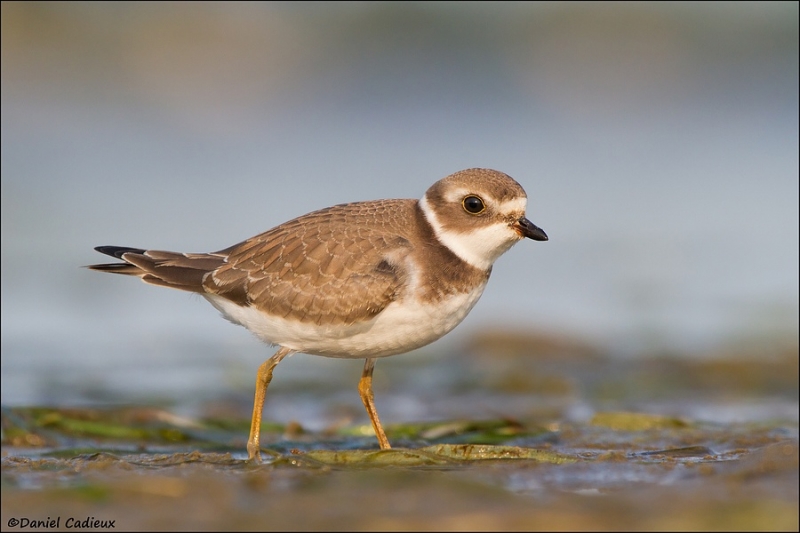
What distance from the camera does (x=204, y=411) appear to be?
793cm

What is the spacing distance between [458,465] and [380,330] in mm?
1152

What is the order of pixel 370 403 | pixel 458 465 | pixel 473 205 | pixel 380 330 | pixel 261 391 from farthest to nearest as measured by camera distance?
pixel 370 403 < pixel 261 391 < pixel 473 205 < pixel 380 330 < pixel 458 465

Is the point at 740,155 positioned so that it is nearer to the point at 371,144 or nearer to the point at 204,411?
the point at 371,144

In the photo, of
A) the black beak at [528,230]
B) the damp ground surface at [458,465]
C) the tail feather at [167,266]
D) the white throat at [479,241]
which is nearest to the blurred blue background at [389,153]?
the damp ground surface at [458,465]

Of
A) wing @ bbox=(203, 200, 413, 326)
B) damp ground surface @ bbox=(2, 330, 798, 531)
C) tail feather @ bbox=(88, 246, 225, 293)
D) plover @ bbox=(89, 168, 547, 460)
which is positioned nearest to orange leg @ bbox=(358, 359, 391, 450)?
plover @ bbox=(89, 168, 547, 460)

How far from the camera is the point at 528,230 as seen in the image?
6195mm

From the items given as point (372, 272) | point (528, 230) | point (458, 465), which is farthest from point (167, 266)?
point (458, 465)

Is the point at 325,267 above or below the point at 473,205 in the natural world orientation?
below

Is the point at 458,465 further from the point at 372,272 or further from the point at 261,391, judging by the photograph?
the point at 261,391

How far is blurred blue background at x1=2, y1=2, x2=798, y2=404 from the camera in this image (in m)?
10.5

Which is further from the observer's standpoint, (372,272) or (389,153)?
(389,153)

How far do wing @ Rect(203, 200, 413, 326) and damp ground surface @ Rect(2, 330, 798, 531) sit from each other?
91 cm

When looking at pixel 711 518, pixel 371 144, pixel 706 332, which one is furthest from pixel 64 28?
pixel 711 518

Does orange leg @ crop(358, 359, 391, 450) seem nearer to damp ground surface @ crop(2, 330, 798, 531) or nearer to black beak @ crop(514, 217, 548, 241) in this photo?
damp ground surface @ crop(2, 330, 798, 531)
